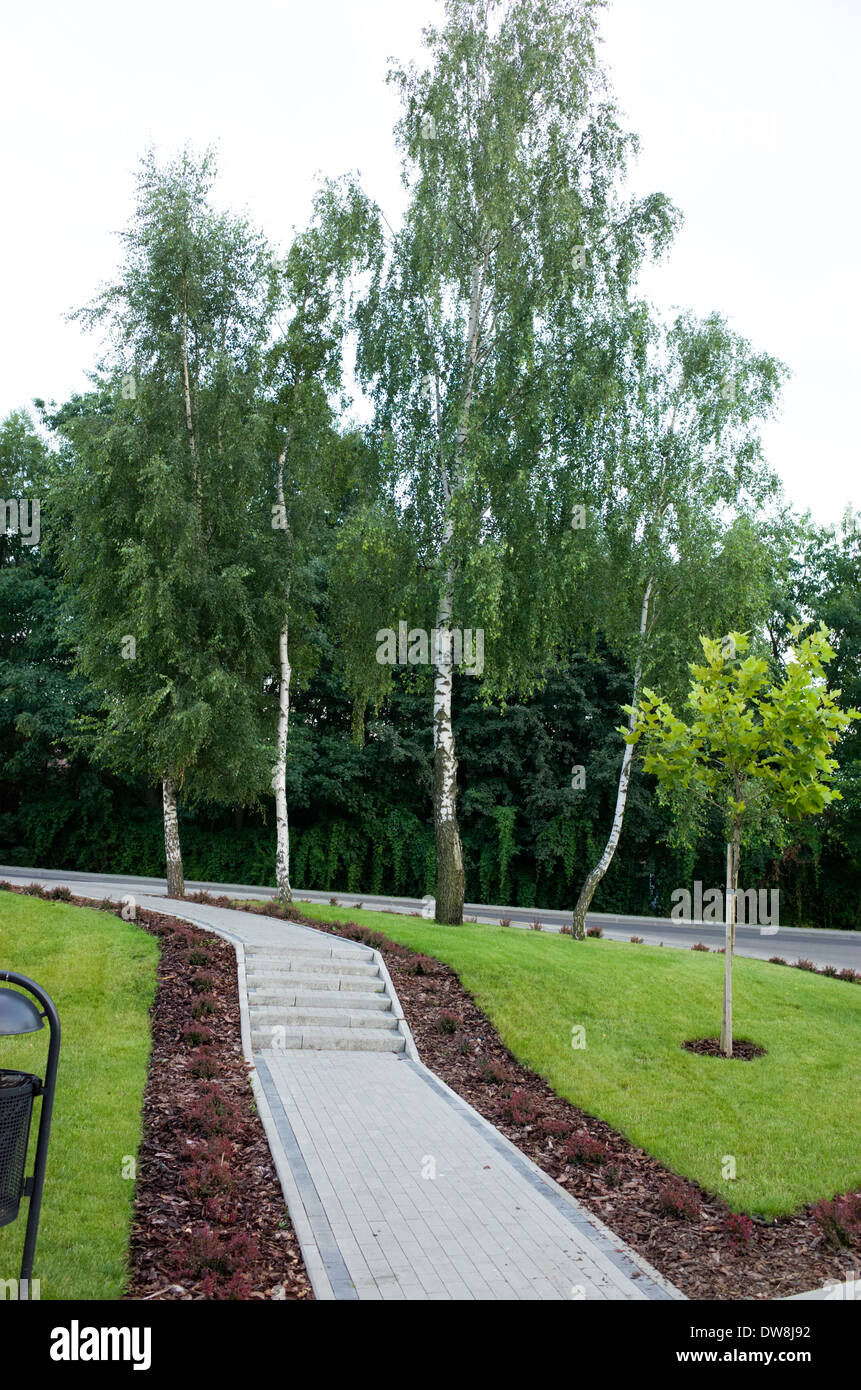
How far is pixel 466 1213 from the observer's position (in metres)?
6.68

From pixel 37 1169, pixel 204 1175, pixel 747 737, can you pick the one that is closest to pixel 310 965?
pixel 204 1175

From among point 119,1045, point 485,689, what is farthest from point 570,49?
point 119,1045

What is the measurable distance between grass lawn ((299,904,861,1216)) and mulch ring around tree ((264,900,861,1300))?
0.26 m

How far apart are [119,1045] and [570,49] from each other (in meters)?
17.8

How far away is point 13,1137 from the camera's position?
4656mm

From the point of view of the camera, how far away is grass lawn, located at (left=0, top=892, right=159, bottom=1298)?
5.55 metres

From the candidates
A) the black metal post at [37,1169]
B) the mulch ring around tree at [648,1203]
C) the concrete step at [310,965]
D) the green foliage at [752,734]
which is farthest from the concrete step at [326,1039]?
the black metal post at [37,1169]

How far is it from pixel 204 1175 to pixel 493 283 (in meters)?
15.1

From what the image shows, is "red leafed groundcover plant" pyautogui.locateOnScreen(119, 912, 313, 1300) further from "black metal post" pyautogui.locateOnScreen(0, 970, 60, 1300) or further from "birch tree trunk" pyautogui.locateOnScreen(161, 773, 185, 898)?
"birch tree trunk" pyautogui.locateOnScreen(161, 773, 185, 898)

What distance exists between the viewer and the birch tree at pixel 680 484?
55.2ft

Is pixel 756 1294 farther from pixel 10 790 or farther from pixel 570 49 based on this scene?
pixel 10 790

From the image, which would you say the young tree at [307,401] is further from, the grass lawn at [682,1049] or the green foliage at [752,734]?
the green foliage at [752,734]

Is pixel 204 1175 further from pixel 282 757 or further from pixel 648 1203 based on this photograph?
pixel 282 757

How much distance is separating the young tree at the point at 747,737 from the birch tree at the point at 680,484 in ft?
17.5
